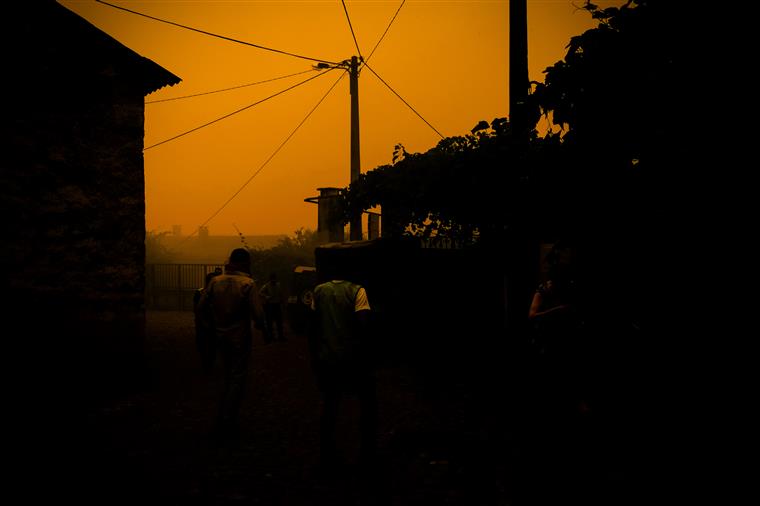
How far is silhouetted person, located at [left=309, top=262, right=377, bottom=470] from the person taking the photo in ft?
15.6

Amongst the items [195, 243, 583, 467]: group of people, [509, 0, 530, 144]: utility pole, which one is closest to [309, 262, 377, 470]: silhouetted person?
[195, 243, 583, 467]: group of people

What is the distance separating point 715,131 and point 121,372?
8.15 m

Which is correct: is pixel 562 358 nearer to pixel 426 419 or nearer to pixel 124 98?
pixel 426 419

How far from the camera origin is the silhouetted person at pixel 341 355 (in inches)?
187

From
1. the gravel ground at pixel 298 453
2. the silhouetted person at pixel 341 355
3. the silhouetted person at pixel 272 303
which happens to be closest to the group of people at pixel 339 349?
the silhouetted person at pixel 341 355

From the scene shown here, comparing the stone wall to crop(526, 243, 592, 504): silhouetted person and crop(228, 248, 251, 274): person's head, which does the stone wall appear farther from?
crop(526, 243, 592, 504): silhouetted person

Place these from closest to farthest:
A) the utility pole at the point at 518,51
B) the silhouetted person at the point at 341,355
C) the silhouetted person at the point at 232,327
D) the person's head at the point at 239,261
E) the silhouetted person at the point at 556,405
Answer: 1. the silhouetted person at the point at 341,355
2. the silhouetted person at the point at 556,405
3. the silhouetted person at the point at 232,327
4. the person's head at the point at 239,261
5. the utility pole at the point at 518,51

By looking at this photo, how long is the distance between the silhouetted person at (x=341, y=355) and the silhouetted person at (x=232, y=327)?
1325mm

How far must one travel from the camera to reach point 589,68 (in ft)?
8.39

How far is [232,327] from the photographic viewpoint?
591cm

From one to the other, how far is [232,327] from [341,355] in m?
1.74

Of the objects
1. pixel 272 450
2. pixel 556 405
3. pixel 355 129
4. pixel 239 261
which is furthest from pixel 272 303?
pixel 556 405

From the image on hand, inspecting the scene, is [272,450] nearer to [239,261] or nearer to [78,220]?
[239,261]

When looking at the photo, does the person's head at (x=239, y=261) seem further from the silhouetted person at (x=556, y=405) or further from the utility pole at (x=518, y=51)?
the utility pole at (x=518, y=51)
